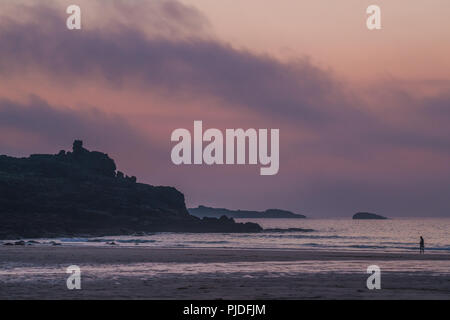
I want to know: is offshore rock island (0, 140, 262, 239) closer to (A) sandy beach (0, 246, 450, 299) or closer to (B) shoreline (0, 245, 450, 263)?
(B) shoreline (0, 245, 450, 263)

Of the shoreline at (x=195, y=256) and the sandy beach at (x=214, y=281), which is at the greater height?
the sandy beach at (x=214, y=281)

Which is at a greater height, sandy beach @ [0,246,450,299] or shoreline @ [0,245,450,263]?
sandy beach @ [0,246,450,299]

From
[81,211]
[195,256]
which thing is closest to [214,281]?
[195,256]

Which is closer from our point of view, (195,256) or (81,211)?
(195,256)

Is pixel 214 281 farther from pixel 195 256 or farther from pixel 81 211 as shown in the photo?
pixel 81 211

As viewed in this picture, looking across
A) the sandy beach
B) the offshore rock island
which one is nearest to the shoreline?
the sandy beach

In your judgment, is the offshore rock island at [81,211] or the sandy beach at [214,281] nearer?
the sandy beach at [214,281]

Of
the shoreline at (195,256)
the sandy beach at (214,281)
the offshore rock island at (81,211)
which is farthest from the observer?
the offshore rock island at (81,211)

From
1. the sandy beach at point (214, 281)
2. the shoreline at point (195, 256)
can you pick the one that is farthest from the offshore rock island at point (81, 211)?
the sandy beach at point (214, 281)

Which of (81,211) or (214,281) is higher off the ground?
(81,211)

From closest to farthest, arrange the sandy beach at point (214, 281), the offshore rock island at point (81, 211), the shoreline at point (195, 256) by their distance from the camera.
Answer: the sandy beach at point (214, 281), the shoreline at point (195, 256), the offshore rock island at point (81, 211)

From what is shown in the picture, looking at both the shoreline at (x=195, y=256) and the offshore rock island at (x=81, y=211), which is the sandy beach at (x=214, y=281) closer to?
the shoreline at (x=195, y=256)

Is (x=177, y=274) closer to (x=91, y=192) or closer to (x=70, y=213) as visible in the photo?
(x=70, y=213)
